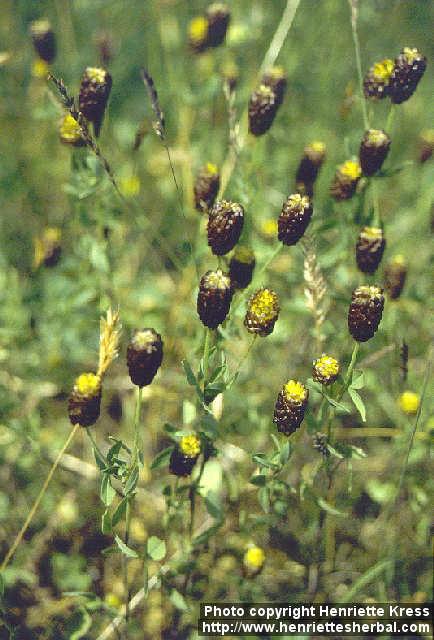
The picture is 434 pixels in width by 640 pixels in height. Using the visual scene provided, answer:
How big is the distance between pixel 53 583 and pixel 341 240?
1.55 m

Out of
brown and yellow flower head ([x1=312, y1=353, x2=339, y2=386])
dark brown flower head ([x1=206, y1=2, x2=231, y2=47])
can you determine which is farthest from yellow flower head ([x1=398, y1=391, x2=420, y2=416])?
dark brown flower head ([x1=206, y1=2, x2=231, y2=47])

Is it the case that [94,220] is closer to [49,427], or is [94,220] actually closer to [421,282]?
[49,427]

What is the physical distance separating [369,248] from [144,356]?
746 millimetres

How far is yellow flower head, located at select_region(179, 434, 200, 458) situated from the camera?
5.51 ft

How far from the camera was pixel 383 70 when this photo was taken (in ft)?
6.52

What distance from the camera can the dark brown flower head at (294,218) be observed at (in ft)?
5.51

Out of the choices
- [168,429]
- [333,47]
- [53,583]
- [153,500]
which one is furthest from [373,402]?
[333,47]

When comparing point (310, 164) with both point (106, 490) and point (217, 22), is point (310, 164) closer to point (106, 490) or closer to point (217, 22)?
point (217, 22)

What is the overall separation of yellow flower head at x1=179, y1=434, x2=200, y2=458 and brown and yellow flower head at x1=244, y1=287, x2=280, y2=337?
32cm

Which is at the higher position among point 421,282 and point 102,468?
point 421,282

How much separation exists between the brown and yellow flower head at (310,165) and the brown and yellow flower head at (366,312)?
2.17ft

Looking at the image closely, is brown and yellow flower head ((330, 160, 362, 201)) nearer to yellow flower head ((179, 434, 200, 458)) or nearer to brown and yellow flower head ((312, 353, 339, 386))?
brown and yellow flower head ((312, 353, 339, 386))

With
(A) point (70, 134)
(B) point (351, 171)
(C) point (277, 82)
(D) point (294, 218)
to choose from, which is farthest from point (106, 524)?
(C) point (277, 82)

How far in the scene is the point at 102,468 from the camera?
1552 mm
